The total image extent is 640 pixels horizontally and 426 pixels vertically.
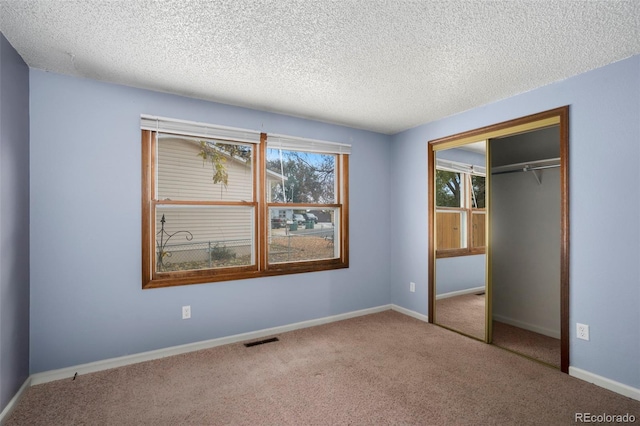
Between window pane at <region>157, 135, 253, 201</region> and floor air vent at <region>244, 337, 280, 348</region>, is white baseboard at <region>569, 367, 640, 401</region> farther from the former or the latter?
window pane at <region>157, 135, 253, 201</region>

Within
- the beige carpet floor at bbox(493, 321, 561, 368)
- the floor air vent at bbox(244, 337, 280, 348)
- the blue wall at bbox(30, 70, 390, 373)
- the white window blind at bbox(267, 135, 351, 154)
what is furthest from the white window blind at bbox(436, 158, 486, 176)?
the floor air vent at bbox(244, 337, 280, 348)

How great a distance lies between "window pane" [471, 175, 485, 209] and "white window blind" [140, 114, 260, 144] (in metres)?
2.46

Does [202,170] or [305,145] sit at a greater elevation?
[305,145]

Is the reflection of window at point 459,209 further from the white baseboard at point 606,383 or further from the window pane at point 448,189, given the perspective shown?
the white baseboard at point 606,383

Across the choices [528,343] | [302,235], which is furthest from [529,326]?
[302,235]

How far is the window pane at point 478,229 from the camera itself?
335 centimetres

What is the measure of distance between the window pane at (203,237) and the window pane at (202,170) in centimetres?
14

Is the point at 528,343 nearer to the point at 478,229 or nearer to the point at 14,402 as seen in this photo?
the point at 478,229

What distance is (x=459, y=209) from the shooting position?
3.60 meters

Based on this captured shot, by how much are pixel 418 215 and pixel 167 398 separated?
325cm

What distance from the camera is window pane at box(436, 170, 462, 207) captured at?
3627 millimetres

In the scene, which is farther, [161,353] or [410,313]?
[410,313]

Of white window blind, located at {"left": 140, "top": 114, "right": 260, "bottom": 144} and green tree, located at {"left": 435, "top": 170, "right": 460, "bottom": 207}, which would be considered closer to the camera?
white window blind, located at {"left": 140, "top": 114, "right": 260, "bottom": 144}

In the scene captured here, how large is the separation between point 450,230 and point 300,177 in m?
1.93
